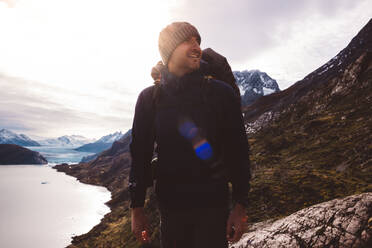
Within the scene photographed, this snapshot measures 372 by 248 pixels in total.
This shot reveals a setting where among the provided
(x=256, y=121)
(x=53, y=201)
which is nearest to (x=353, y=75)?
(x=256, y=121)

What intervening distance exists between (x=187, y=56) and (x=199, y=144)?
1095mm

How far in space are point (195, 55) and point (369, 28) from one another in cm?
9426

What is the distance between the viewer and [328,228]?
4.70 meters

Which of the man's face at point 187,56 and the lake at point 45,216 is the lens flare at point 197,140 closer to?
the man's face at point 187,56

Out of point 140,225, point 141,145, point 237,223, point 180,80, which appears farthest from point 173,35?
point 140,225

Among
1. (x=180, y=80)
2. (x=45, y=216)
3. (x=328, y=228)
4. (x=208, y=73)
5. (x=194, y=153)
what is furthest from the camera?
(x=45, y=216)

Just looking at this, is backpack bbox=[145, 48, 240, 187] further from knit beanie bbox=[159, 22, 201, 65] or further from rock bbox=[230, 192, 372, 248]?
rock bbox=[230, 192, 372, 248]

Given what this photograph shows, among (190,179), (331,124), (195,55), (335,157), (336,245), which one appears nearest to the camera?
(190,179)

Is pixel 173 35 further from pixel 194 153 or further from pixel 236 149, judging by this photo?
pixel 236 149

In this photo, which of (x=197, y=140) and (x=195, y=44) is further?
(x=195, y=44)

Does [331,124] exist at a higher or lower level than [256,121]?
lower

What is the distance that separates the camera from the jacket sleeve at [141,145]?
2658 millimetres

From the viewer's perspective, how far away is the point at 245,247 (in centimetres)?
575

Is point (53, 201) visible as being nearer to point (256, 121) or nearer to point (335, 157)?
point (256, 121)
